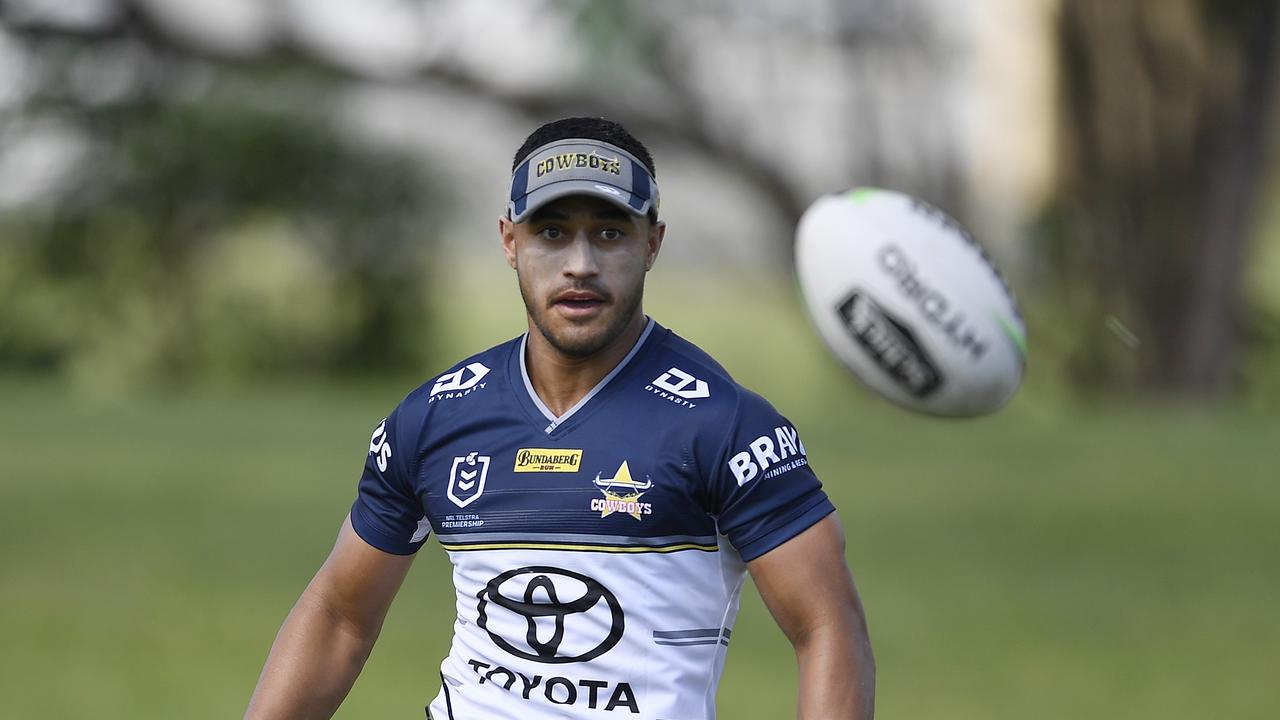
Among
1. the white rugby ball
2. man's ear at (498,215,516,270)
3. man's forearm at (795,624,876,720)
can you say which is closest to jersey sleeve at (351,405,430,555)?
man's ear at (498,215,516,270)

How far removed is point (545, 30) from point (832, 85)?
524 centimetres

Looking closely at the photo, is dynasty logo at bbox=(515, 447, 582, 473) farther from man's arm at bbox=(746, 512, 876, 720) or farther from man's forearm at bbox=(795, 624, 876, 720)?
man's forearm at bbox=(795, 624, 876, 720)

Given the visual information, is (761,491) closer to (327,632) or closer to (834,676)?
(834,676)

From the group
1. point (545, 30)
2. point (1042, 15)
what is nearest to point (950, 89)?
point (1042, 15)

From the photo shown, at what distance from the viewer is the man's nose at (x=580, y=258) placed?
Result: 14.3 ft

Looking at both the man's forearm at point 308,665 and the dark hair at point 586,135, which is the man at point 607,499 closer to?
the dark hair at point 586,135

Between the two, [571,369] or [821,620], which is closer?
[821,620]

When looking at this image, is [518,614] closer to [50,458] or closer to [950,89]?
[50,458]

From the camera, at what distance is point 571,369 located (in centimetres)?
460

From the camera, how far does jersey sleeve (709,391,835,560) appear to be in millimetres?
4242

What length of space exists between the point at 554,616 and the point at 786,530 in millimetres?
657

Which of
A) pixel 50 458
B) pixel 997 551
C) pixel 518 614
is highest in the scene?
pixel 50 458

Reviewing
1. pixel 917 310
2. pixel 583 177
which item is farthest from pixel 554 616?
pixel 917 310

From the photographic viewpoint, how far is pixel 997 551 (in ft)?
53.5
